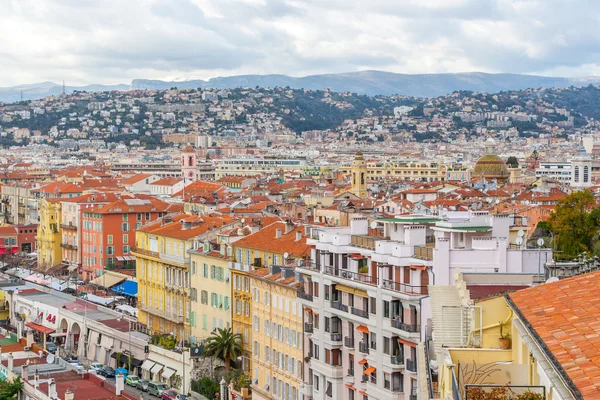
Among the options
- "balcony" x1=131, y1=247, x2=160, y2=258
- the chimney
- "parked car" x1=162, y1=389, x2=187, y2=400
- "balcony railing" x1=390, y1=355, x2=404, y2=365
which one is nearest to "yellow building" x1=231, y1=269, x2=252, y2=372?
"parked car" x1=162, y1=389, x2=187, y2=400

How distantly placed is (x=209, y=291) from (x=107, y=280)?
2570cm

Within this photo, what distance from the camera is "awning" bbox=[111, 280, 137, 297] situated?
6319cm

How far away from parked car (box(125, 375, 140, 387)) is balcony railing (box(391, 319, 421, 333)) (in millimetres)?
20872

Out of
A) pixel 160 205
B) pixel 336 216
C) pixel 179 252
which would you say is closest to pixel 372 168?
pixel 160 205

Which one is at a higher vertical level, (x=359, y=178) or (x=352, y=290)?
(x=352, y=290)

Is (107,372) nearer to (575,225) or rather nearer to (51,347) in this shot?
(51,347)

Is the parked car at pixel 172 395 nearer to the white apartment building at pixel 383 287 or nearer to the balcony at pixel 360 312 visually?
the white apartment building at pixel 383 287

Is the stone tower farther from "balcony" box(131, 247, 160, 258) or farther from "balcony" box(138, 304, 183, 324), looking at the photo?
"balcony" box(138, 304, 183, 324)

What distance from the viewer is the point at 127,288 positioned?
6438cm

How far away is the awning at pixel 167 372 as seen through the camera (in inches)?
1768

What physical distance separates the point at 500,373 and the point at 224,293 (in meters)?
33.1

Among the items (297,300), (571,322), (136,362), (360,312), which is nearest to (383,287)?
(360,312)

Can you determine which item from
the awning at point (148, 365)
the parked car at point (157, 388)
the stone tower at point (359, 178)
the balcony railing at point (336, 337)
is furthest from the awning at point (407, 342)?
the stone tower at point (359, 178)

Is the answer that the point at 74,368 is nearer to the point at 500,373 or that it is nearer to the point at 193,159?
the point at 500,373
